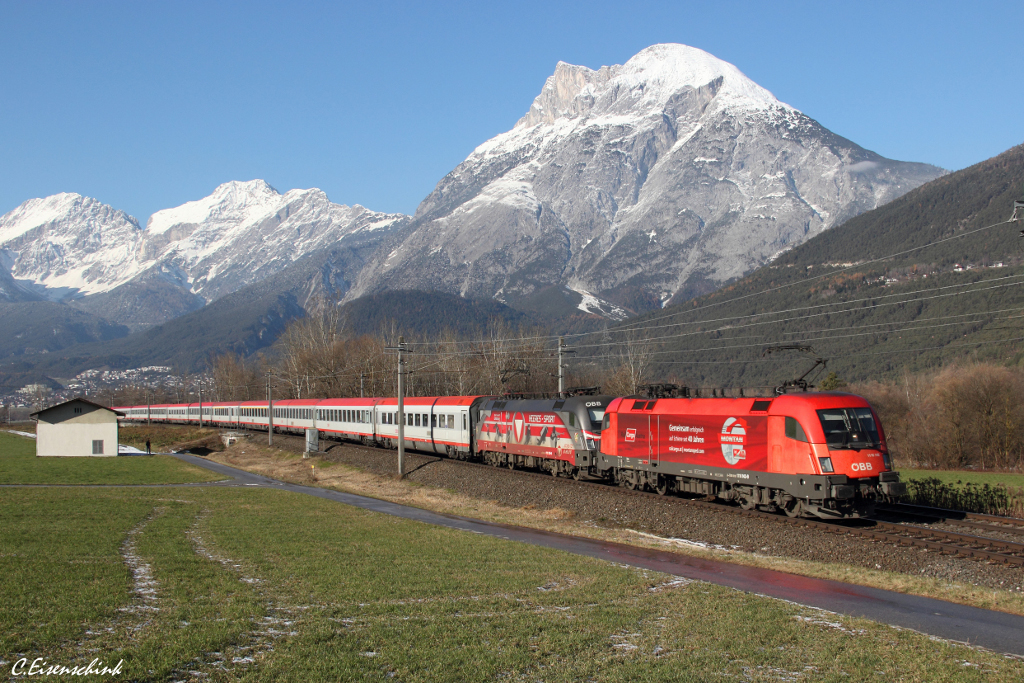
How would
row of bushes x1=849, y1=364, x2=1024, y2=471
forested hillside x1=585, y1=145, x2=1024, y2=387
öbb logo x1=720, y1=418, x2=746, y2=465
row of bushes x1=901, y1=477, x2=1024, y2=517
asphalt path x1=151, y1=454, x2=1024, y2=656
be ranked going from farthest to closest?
forested hillside x1=585, y1=145, x2=1024, y2=387
row of bushes x1=849, y1=364, x2=1024, y2=471
row of bushes x1=901, y1=477, x2=1024, y2=517
öbb logo x1=720, y1=418, x2=746, y2=465
asphalt path x1=151, y1=454, x2=1024, y2=656

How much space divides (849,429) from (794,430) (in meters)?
1.57

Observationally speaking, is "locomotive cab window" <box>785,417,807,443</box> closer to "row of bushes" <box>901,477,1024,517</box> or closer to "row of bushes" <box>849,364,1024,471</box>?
"row of bushes" <box>901,477,1024,517</box>

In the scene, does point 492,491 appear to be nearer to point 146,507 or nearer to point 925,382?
point 146,507

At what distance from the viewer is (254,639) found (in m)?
10.1

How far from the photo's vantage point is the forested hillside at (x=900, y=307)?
4368 inches

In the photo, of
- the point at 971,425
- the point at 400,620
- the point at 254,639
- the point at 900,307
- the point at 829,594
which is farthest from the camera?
the point at 900,307

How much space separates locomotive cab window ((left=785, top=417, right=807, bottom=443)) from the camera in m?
22.1

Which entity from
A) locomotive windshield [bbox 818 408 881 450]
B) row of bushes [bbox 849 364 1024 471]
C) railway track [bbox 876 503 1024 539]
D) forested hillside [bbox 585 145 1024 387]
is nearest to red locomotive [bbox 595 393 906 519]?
locomotive windshield [bbox 818 408 881 450]

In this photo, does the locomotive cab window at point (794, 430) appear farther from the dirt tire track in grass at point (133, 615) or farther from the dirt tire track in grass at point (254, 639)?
the dirt tire track in grass at point (133, 615)

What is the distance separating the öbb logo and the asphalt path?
5466 mm

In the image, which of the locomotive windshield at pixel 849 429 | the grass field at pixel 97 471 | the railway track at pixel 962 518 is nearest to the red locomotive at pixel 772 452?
the locomotive windshield at pixel 849 429

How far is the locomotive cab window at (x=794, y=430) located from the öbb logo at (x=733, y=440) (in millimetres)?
1895

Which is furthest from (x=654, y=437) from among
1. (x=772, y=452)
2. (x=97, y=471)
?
(x=97, y=471)

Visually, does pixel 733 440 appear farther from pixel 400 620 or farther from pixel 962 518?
pixel 400 620
